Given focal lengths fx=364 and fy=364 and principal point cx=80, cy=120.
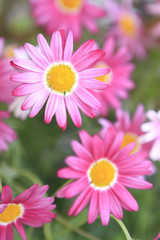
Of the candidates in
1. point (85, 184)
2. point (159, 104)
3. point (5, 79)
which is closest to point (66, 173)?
point (85, 184)

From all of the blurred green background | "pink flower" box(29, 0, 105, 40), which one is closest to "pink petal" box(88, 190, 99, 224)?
the blurred green background

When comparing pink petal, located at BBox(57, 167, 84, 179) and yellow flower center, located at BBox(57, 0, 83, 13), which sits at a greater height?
yellow flower center, located at BBox(57, 0, 83, 13)

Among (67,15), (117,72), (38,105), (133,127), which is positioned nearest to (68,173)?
(38,105)

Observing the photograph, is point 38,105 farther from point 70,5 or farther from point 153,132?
point 70,5

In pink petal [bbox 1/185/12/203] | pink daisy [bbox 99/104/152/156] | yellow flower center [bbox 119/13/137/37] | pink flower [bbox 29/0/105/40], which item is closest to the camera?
pink petal [bbox 1/185/12/203]

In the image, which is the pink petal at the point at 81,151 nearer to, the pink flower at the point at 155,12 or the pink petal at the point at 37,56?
the pink petal at the point at 37,56

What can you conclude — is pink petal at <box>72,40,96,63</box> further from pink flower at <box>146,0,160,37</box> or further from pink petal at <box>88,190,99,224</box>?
pink flower at <box>146,0,160,37</box>
